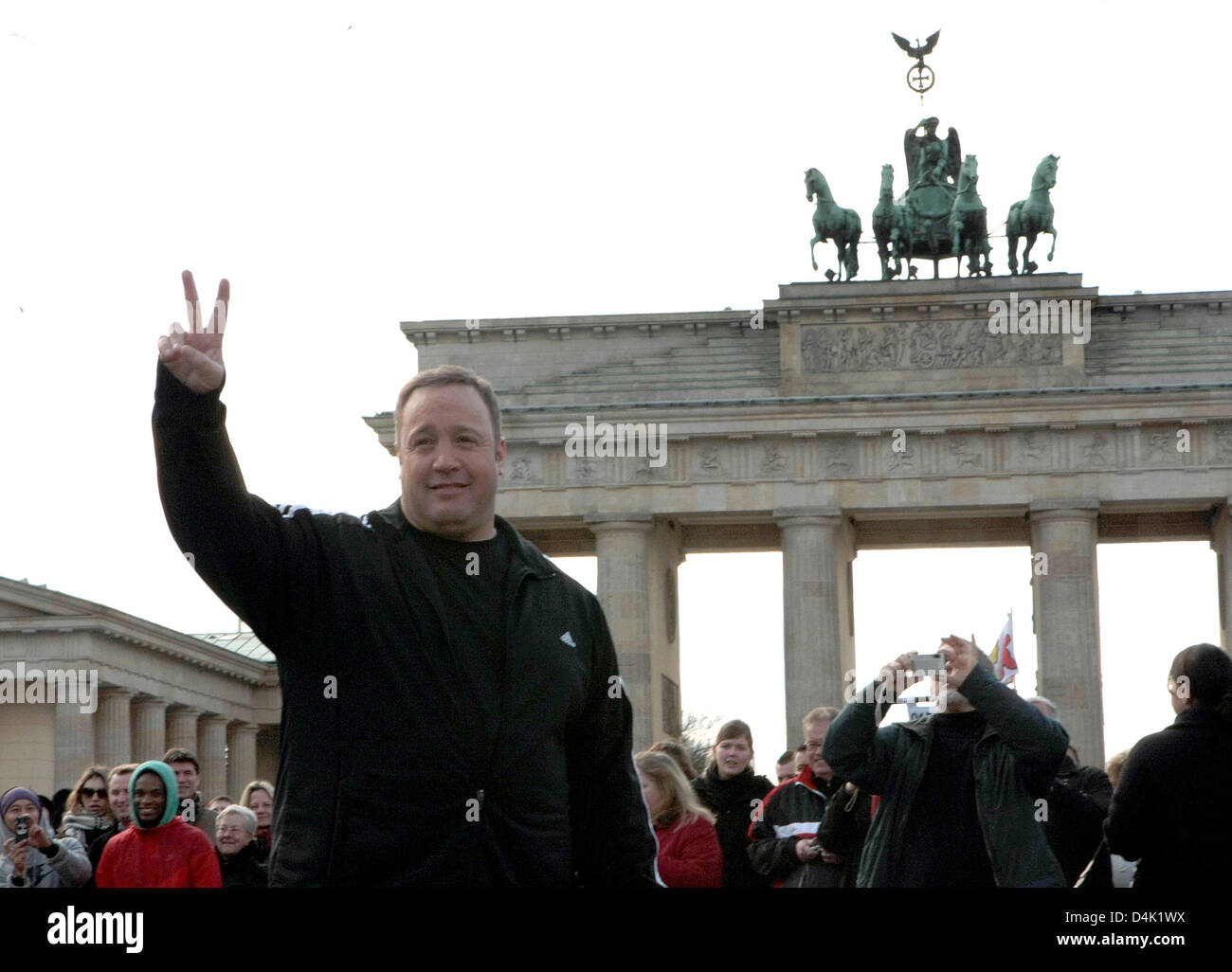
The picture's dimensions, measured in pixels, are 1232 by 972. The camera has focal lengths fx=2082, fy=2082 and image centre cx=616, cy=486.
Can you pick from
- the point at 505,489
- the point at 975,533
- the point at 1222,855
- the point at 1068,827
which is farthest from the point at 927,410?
the point at 1222,855

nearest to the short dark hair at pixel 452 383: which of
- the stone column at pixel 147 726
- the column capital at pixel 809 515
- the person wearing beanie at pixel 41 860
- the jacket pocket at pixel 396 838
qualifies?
the jacket pocket at pixel 396 838

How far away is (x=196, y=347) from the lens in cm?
380

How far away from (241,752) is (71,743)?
15.2 meters

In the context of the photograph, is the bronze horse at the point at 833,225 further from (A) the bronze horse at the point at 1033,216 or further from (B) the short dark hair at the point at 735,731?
(B) the short dark hair at the point at 735,731

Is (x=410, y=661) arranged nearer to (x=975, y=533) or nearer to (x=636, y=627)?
(x=636, y=627)

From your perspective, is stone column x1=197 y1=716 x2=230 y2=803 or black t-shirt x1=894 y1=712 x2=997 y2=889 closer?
black t-shirt x1=894 y1=712 x2=997 y2=889

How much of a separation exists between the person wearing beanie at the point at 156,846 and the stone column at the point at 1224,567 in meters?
43.7

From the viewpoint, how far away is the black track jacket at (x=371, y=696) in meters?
3.88

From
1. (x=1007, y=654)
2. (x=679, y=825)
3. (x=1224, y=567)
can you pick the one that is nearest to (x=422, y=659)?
(x=679, y=825)

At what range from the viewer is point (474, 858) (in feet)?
13.0

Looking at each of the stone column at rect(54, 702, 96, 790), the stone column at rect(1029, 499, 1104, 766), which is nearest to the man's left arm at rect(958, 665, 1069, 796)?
the stone column at rect(1029, 499, 1104, 766)

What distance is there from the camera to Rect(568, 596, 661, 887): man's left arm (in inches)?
173

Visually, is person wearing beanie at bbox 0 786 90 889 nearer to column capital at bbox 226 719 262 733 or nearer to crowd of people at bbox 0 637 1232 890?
crowd of people at bbox 0 637 1232 890

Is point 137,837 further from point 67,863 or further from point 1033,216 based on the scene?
point 1033,216
